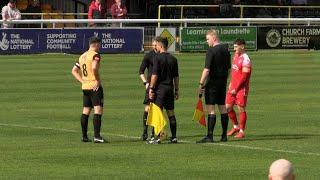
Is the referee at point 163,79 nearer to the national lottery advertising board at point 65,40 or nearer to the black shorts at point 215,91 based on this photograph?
the black shorts at point 215,91

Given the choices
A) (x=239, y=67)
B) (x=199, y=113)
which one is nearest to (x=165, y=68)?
(x=199, y=113)

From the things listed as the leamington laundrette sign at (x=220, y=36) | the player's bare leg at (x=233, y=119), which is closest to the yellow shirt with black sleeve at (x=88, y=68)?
the player's bare leg at (x=233, y=119)

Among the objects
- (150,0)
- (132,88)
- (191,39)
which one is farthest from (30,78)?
(150,0)

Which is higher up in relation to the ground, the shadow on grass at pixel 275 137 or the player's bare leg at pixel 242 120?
the player's bare leg at pixel 242 120

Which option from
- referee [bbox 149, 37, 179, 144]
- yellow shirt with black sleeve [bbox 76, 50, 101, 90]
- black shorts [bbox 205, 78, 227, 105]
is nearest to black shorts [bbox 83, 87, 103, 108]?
yellow shirt with black sleeve [bbox 76, 50, 101, 90]

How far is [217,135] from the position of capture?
20875 mm

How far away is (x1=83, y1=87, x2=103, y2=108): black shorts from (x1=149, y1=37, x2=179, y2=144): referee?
0.87 meters

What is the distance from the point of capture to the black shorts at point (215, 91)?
1930 centimetres

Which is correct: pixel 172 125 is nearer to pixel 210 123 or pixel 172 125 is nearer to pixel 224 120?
pixel 210 123

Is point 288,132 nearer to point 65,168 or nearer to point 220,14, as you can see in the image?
point 65,168

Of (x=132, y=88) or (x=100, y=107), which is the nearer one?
(x=100, y=107)

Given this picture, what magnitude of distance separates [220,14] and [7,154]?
3213cm

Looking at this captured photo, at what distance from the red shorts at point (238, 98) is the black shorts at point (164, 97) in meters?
1.71

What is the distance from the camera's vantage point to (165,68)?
19000 mm
